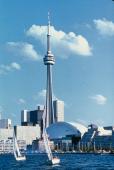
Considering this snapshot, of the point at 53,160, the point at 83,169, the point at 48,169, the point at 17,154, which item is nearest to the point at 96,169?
the point at 83,169

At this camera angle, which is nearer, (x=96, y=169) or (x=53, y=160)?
(x=96, y=169)

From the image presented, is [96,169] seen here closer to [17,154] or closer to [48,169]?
[48,169]

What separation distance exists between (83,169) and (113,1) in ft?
205

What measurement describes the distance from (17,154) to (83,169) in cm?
8073

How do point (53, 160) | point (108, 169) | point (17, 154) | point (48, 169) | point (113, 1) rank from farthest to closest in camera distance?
point (17, 154)
point (53, 160)
point (48, 169)
point (108, 169)
point (113, 1)

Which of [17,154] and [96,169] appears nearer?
[96,169]

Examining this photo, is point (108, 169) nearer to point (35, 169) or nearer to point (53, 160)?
point (35, 169)

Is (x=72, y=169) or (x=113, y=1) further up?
(x=113, y=1)

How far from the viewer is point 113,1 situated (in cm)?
3441

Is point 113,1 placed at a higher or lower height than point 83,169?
higher

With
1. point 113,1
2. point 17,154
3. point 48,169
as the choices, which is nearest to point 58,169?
point 48,169

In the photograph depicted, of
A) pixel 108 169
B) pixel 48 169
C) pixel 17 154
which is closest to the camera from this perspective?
pixel 108 169

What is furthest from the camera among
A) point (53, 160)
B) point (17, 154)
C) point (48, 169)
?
point (17, 154)

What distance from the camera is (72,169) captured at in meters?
92.6
